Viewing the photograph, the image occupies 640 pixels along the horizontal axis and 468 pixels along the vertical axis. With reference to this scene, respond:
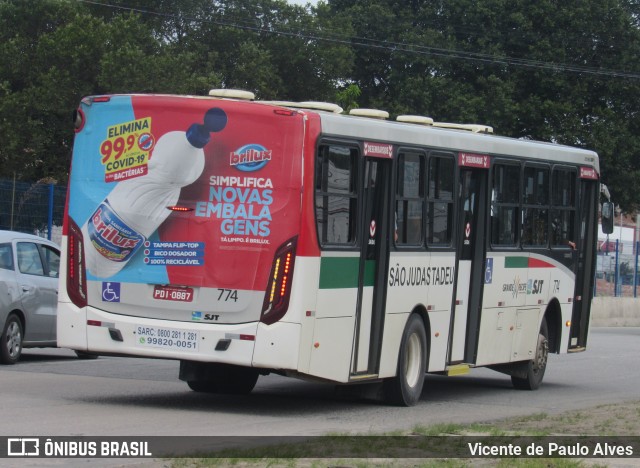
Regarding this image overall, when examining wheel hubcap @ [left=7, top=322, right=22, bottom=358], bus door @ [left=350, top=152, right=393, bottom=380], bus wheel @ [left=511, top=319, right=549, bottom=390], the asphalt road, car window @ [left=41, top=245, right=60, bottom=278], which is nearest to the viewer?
the asphalt road

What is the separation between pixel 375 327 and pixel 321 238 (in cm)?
151

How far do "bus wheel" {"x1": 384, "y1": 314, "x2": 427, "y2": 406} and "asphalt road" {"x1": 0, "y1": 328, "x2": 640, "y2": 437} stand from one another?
0.57ft

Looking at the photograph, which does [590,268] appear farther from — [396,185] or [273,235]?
[273,235]

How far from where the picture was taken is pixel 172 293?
464 inches

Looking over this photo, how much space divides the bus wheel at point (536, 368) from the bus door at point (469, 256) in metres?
1.98

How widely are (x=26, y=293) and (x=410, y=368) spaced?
222 inches

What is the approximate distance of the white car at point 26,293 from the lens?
16.1 m

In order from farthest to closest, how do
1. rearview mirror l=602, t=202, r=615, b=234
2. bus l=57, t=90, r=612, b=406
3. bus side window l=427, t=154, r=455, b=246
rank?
rearview mirror l=602, t=202, r=615, b=234 < bus side window l=427, t=154, r=455, b=246 < bus l=57, t=90, r=612, b=406

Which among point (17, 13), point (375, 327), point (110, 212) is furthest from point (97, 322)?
point (17, 13)

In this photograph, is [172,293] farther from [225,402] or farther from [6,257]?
[6,257]

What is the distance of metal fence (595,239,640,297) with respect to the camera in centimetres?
3878

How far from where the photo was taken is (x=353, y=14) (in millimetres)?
53625

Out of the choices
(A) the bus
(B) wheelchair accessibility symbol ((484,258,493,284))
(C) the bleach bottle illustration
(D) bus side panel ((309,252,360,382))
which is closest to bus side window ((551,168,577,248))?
(B) wheelchair accessibility symbol ((484,258,493,284))

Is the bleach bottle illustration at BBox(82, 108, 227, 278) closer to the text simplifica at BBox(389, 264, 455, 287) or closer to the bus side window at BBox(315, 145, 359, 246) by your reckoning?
the bus side window at BBox(315, 145, 359, 246)
